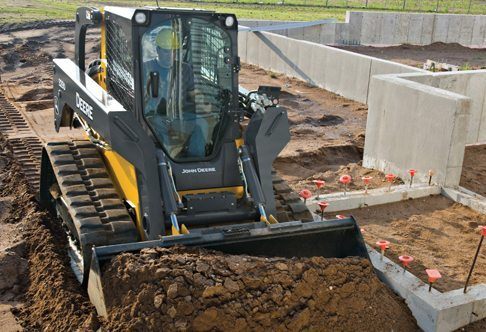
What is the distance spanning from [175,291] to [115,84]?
263cm

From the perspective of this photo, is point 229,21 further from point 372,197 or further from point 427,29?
point 427,29

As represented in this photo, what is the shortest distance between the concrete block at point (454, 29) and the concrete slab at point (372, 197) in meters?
19.1

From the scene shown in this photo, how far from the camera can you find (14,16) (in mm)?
27438

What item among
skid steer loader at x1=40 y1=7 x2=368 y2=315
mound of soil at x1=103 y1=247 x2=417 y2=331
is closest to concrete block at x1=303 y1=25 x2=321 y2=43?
skid steer loader at x1=40 y1=7 x2=368 y2=315

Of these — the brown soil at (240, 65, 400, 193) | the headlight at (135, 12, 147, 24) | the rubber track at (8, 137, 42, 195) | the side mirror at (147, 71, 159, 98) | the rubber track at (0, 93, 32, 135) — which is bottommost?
the brown soil at (240, 65, 400, 193)

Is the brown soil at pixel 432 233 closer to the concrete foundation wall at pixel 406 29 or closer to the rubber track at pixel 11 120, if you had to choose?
the rubber track at pixel 11 120

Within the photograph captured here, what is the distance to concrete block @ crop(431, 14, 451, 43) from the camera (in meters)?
26.0

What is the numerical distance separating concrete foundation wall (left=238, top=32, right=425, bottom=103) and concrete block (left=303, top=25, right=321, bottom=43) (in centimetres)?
406

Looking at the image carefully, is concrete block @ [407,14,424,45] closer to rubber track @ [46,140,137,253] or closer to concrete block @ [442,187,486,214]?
concrete block @ [442,187,486,214]

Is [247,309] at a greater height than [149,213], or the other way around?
[149,213]

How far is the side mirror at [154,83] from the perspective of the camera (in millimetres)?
5703

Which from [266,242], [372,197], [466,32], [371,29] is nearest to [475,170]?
[372,197]

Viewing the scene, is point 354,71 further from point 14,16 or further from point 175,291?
point 14,16

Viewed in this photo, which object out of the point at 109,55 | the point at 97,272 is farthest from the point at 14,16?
the point at 97,272
